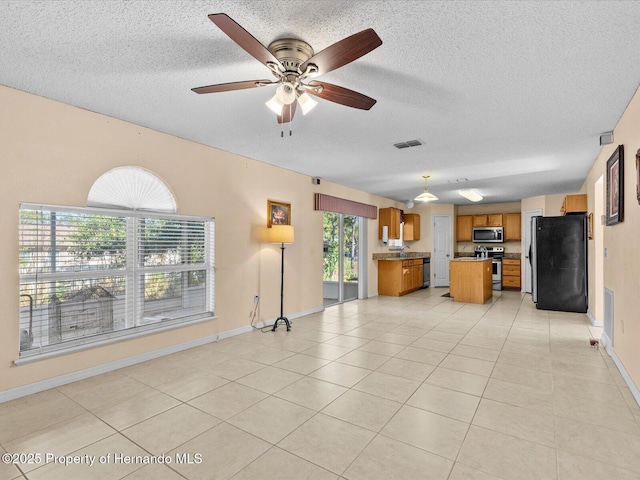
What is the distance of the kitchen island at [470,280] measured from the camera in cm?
672

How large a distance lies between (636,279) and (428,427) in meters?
2.05

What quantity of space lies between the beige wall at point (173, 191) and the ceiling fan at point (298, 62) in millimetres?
1624

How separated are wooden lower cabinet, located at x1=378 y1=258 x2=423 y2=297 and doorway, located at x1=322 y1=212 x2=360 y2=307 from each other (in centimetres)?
85

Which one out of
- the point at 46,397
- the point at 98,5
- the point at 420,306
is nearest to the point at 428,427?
the point at 46,397

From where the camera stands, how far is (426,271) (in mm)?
9422

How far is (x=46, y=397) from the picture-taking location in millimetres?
2672

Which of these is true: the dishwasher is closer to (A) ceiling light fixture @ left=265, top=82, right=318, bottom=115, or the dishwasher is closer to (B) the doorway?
(B) the doorway

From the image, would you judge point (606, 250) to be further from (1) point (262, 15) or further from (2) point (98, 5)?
(2) point (98, 5)

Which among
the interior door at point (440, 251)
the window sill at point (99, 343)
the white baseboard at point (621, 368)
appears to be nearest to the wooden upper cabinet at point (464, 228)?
the interior door at point (440, 251)

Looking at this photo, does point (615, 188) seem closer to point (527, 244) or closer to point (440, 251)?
point (527, 244)

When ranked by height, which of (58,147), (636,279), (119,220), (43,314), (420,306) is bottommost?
(420,306)

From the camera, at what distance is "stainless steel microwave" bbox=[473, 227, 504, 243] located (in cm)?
908

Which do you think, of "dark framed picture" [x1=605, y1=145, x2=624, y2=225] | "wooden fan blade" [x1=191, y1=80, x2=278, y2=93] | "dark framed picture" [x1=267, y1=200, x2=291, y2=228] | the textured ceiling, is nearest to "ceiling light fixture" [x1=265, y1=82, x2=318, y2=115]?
"wooden fan blade" [x1=191, y1=80, x2=278, y2=93]

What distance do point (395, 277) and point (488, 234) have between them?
10.8 feet
